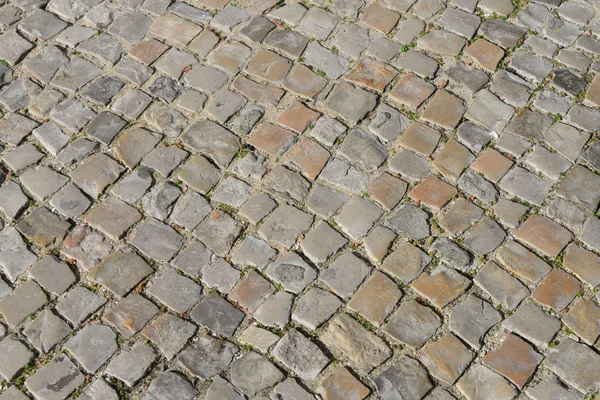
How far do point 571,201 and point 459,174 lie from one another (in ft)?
1.91

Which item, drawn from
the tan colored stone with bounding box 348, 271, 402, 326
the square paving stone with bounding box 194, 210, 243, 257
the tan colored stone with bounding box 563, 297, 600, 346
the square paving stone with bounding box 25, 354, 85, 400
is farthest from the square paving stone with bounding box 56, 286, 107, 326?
the tan colored stone with bounding box 563, 297, 600, 346

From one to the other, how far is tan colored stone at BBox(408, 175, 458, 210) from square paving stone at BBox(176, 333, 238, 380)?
1.24 metres

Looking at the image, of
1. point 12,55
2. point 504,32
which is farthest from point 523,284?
point 12,55

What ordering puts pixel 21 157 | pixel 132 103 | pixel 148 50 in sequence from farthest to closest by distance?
pixel 148 50
pixel 132 103
pixel 21 157

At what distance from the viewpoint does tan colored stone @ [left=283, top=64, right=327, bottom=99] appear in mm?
4449

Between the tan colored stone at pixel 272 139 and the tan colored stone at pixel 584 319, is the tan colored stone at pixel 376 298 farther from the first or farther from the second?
the tan colored stone at pixel 272 139

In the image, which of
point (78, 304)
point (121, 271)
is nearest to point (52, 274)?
point (78, 304)

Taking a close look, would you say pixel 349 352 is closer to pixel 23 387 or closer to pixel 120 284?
pixel 120 284

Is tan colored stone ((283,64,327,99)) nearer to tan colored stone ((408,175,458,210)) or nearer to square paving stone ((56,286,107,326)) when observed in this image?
tan colored stone ((408,175,458,210))

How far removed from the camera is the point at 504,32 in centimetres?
464

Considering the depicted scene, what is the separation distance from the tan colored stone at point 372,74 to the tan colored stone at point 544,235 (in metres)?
1.18

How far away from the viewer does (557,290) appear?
11.9ft

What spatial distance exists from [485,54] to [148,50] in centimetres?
205

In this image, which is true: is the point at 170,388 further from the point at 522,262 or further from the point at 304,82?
the point at 304,82
